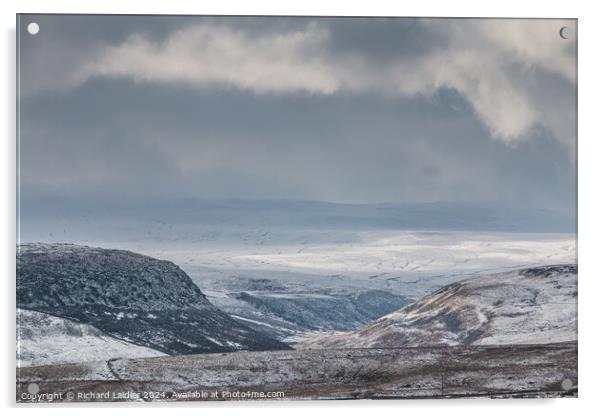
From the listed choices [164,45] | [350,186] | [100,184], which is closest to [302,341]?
[350,186]

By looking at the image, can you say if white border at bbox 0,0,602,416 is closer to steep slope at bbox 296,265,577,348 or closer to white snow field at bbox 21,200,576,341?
steep slope at bbox 296,265,577,348

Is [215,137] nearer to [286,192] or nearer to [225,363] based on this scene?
[286,192]

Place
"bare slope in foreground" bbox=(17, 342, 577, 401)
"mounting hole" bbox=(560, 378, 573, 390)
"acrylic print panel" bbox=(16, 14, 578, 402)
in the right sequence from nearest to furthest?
"bare slope in foreground" bbox=(17, 342, 577, 401) < "acrylic print panel" bbox=(16, 14, 578, 402) < "mounting hole" bbox=(560, 378, 573, 390)

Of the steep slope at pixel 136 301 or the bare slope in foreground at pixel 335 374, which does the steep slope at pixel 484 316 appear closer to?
the bare slope in foreground at pixel 335 374

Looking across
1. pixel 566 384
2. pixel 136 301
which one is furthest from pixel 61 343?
pixel 566 384

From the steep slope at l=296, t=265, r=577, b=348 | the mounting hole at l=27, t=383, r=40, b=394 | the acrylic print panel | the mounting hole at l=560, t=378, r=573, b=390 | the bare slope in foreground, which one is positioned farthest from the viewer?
the steep slope at l=296, t=265, r=577, b=348

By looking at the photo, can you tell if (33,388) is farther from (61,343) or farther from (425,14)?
(425,14)

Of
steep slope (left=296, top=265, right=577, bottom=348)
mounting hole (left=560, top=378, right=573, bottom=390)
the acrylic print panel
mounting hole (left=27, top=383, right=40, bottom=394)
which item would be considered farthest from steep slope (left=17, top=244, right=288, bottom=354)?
mounting hole (left=560, top=378, right=573, bottom=390)

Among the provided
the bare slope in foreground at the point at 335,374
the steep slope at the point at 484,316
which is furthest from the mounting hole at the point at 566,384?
the steep slope at the point at 484,316
